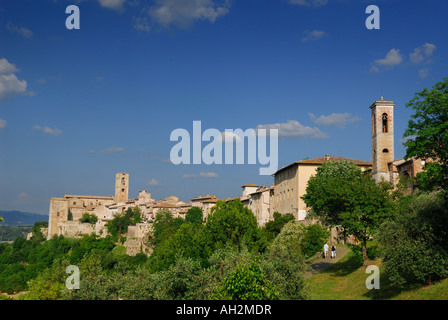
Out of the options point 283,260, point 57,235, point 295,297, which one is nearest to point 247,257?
point 283,260

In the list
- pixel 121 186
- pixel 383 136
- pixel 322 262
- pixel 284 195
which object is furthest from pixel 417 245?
pixel 121 186

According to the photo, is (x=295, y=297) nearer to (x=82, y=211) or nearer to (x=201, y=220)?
(x=201, y=220)

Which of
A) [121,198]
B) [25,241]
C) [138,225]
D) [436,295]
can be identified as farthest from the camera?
[121,198]

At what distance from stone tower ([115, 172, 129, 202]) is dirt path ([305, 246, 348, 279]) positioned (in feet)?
362

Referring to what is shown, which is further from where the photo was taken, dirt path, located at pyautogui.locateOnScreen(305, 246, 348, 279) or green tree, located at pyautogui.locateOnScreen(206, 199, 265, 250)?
green tree, located at pyautogui.locateOnScreen(206, 199, 265, 250)

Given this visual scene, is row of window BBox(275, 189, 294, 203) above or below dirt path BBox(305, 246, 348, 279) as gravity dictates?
above

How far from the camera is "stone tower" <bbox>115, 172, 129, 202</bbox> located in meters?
136

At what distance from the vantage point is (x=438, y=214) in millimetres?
19172

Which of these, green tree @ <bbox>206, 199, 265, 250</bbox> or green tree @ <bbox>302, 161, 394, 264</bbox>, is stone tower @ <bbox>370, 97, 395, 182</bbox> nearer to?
green tree @ <bbox>206, 199, 265, 250</bbox>

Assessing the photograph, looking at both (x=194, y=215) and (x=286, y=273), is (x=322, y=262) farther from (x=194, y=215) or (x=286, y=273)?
(x=194, y=215)

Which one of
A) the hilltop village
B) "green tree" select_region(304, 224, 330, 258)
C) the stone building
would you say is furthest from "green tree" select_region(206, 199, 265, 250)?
the stone building
